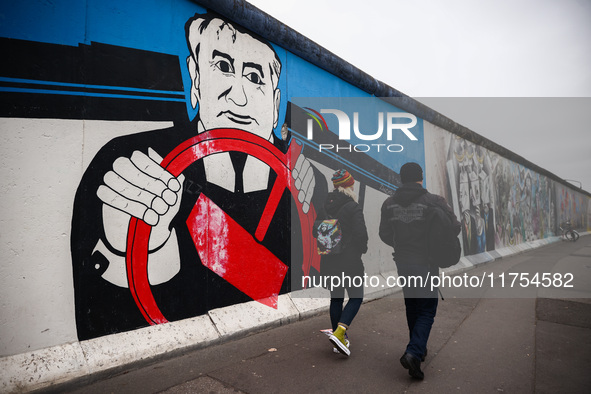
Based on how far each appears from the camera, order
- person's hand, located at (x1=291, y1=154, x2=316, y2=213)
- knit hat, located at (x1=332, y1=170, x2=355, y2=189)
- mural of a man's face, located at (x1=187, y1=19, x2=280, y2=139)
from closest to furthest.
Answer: knit hat, located at (x1=332, y1=170, x2=355, y2=189) < mural of a man's face, located at (x1=187, y1=19, x2=280, y2=139) < person's hand, located at (x1=291, y1=154, x2=316, y2=213)

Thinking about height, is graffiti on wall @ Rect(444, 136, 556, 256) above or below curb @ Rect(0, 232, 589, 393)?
above

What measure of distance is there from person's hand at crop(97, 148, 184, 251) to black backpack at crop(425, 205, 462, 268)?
2831 millimetres

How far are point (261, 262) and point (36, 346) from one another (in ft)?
9.14

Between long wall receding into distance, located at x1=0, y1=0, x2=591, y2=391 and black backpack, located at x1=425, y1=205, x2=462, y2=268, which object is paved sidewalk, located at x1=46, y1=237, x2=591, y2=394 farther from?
black backpack, located at x1=425, y1=205, x2=462, y2=268

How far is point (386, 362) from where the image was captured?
11.5 ft

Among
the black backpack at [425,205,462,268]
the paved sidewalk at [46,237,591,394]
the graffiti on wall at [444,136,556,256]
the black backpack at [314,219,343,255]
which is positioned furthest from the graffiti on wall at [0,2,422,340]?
the graffiti on wall at [444,136,556,256]

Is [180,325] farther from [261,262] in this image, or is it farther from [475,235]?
[475,235]

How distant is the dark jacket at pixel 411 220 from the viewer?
11.2 ft

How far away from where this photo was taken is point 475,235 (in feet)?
42.2

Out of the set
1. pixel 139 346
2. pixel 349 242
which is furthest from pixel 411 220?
pixel 139 346

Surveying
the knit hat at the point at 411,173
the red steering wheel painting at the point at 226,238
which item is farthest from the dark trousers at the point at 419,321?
the red steering wheel painting at the point at 226,238

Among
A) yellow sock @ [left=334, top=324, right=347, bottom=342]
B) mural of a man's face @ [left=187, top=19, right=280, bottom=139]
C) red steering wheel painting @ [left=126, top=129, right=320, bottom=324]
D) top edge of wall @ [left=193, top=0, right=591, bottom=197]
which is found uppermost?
top edge of wall @ [left=193, top=0, right=591, bottom=197]

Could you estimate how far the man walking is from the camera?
332cm

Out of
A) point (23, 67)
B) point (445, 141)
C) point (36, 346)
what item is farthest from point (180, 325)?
point (445, 141)
